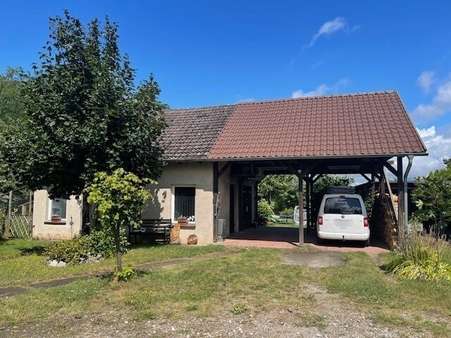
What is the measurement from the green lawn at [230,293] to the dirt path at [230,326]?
0.65 feet

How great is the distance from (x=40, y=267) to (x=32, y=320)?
5.21 metres

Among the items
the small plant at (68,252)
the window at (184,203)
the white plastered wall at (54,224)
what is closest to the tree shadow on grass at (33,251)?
the small plant at (68,252)

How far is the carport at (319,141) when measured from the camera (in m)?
14.2

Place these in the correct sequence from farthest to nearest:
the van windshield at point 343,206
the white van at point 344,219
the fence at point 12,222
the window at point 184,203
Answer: the fence at point 12,222 → the window at point 184,203 → the van windshield at point 343,206 → the white van at point 344,219

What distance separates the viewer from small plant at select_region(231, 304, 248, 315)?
21.5ft

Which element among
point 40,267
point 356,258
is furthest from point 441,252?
point 40,267

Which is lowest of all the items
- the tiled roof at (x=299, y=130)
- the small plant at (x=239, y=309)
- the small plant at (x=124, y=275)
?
the small plant at (x=239, y=309)

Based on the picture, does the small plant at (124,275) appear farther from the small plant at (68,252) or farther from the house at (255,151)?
the house at (255,151)

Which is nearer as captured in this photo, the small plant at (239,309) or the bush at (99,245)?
the small plant at (239,309)

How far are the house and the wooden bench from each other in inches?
16.6

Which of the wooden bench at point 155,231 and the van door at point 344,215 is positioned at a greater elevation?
the van door at point 344,215

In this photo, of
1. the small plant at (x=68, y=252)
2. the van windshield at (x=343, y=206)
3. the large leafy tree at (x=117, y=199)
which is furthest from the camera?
the van windshield at (x=343, y=206)

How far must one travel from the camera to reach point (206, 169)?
16.4m

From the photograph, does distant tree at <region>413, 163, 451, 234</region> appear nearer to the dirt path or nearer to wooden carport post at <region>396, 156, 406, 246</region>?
wooden carport post at <region>396, 156, 406, 246</region>
